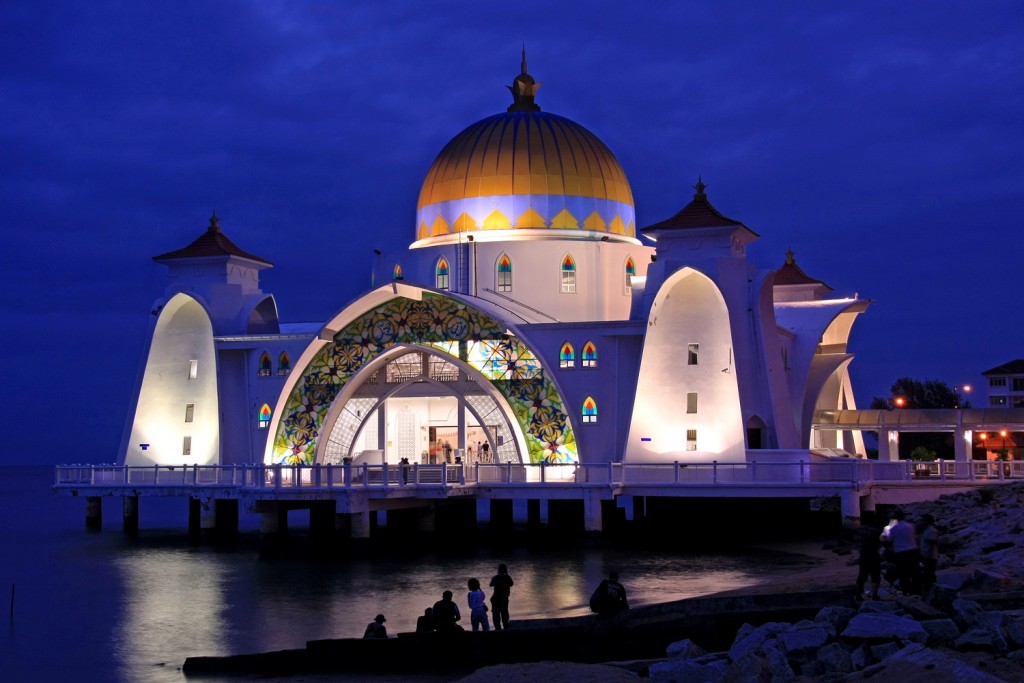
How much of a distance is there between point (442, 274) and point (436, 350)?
4.06m

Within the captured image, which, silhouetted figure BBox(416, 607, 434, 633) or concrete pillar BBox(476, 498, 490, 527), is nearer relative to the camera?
silhouetted figure BBox(416, 607, 434, 633)

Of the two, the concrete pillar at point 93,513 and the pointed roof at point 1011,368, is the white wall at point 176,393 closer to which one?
the concrete pillar at point 93,513

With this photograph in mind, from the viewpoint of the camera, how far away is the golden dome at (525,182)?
41188 millimetres

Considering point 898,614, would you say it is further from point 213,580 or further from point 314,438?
point 314,438

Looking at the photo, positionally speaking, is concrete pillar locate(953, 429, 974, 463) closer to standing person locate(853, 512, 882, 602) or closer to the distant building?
standing person locate(853, 512, 882, 602)

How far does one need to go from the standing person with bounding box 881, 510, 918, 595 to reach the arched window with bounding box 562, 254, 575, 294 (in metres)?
24.6

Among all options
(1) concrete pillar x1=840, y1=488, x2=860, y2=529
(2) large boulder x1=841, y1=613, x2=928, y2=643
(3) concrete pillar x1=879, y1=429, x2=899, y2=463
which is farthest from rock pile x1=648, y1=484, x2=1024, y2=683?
(3) concrete pillar x1=879, y1=429, x2=899, y2=463

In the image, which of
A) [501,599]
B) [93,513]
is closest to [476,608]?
[501,599]

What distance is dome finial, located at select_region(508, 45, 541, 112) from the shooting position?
44031 mm

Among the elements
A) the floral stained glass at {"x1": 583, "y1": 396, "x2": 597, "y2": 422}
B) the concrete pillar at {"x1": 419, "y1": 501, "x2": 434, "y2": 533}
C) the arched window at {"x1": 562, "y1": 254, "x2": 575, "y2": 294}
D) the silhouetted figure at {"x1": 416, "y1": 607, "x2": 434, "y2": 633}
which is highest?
the arched window at {"x1": 562, "y1": 254, "x2": 575, "y2": 294}

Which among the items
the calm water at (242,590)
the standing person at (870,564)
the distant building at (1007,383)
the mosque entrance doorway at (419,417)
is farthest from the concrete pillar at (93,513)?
the distant building at (1007,383)

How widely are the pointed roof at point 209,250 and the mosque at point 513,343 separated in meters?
0.07

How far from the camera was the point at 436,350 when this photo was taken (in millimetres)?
38344

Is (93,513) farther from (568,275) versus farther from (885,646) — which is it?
(885,646)
